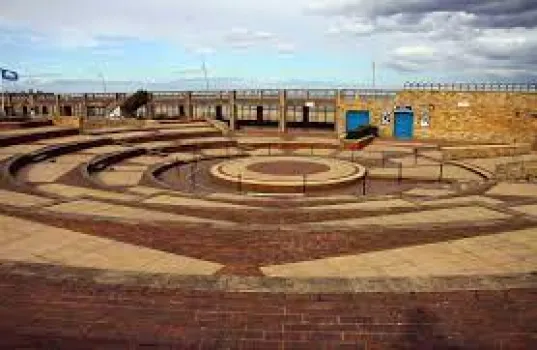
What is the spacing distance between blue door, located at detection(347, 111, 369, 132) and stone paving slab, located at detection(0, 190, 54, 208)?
35042 mm

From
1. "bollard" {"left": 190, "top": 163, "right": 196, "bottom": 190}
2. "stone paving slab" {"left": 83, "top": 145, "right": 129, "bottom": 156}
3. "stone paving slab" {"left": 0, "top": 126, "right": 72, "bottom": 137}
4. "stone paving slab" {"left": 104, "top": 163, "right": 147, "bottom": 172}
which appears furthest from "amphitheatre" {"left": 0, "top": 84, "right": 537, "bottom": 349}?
"stone paving slab" {"left": 0, "top": 126, "right": 72, "bottom": 137}

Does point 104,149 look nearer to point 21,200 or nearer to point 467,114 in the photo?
point 21,200

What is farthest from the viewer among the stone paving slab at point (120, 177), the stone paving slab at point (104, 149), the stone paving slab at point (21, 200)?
the stone paving slab at point (104, 149)

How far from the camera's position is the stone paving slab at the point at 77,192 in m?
18.9

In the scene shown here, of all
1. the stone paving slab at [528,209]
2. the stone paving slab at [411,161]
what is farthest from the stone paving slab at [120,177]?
the stone paving slab at [528,209]

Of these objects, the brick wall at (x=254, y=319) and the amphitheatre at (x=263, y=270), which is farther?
the amphitheatre at (x=263, y=270)

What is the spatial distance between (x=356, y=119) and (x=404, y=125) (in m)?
4.57

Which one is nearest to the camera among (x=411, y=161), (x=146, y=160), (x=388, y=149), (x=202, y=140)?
(x=146, y=160)

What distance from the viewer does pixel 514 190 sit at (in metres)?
22.4

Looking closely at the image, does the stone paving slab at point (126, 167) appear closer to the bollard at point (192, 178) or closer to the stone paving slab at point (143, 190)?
the bollard at point (192, 178)

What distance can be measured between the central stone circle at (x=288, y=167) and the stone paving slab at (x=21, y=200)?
1363 centimetres

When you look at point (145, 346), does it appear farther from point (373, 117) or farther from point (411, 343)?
point (373, 117)

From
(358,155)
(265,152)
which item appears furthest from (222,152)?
(358,155)

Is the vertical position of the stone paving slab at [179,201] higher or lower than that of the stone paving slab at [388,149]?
lower
